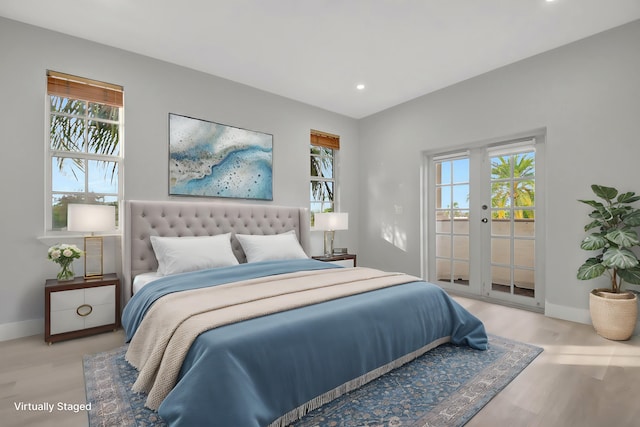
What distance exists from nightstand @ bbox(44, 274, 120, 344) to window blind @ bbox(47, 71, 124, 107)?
1.68 m

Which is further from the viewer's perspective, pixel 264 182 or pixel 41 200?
pixel 264 182

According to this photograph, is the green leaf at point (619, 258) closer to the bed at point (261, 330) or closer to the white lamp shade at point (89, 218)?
the bed at point (261, 330)

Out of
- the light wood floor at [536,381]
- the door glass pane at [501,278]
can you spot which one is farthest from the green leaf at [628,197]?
the door glass pane at [501,278]

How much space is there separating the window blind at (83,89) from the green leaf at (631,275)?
4.76 metres

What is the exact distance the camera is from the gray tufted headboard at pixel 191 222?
3.03m

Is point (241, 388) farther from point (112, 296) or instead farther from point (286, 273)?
point (112, 296)

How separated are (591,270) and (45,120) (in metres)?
4.94

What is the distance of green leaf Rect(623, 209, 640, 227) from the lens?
8.43 feet

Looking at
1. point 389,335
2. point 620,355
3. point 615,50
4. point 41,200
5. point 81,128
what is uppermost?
point 615,50

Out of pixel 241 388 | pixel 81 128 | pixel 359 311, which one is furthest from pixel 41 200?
pixel 359 311

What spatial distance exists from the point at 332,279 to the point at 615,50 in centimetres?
328

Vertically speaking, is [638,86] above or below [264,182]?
above

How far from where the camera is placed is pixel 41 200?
9.18 feet

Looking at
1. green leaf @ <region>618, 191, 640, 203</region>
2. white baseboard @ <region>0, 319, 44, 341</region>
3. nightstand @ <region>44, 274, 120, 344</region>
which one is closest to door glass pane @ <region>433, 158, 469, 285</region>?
green leaf @ <region>618, 191, 640, 203</region>
